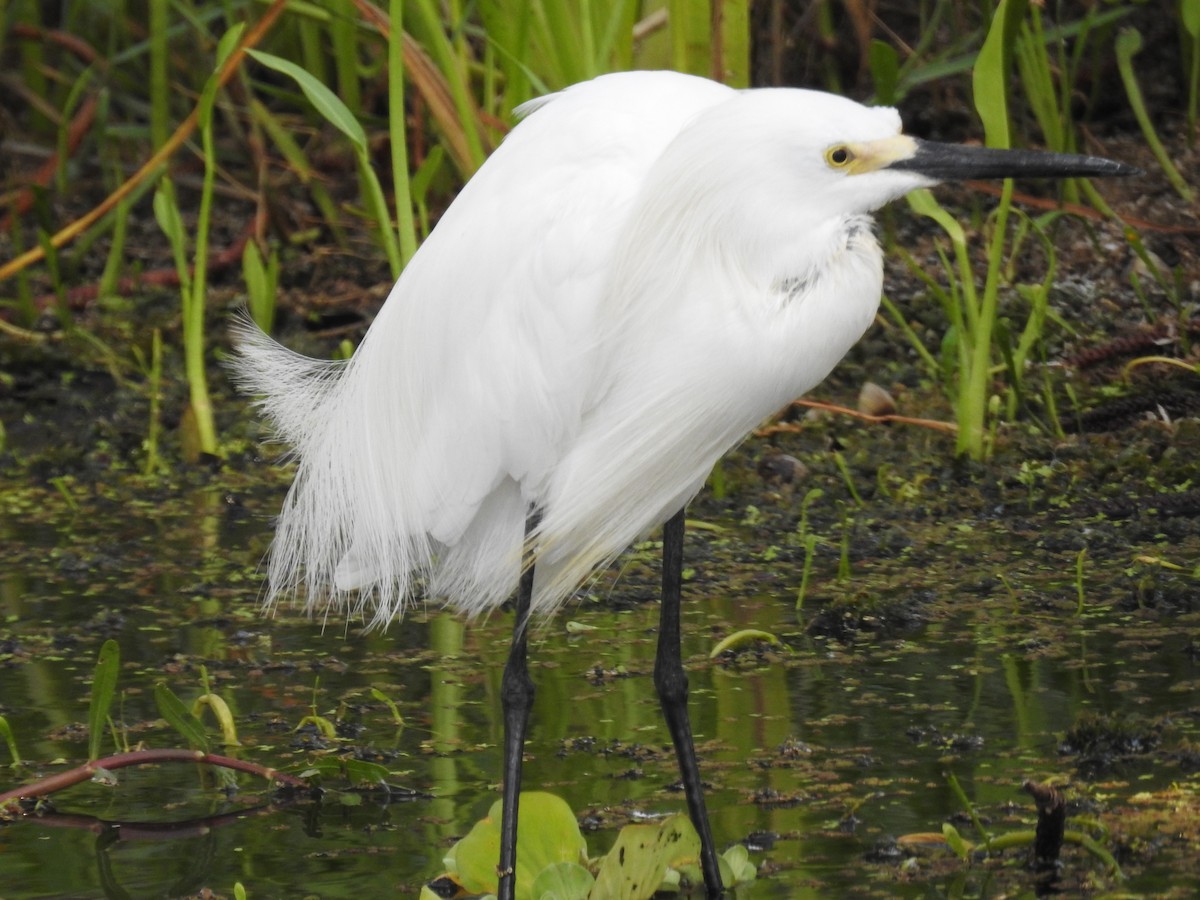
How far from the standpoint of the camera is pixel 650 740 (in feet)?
8.92

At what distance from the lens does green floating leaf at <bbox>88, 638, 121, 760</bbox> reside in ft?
8.06

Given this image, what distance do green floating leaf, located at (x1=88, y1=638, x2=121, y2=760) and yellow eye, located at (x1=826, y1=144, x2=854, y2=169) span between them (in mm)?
1179

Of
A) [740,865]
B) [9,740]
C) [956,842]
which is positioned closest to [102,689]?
[9,740]


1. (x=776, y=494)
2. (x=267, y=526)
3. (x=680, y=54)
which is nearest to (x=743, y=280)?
(x=680, y=54)

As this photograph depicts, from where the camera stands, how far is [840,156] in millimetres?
2086

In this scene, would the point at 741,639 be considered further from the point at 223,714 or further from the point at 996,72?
the point at 996,72

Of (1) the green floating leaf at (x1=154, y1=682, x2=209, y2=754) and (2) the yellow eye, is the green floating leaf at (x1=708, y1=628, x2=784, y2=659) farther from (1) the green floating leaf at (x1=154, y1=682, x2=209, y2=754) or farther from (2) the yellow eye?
(2) the yellow eye

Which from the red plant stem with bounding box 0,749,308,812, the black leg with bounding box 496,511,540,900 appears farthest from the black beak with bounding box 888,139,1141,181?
the red plant stem with bounding box 0,749,308,812

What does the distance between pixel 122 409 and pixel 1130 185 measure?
2948 mm

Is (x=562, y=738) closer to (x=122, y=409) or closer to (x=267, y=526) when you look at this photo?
(x=267, y=526)

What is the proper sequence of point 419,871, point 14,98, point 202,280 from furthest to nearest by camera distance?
point 14,98 → point 202,280 → point 419,871

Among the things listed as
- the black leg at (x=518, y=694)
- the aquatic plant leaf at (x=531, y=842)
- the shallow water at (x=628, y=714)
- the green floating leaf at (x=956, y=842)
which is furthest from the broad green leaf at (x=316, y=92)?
the green floating leaf at (x=956, y=842)

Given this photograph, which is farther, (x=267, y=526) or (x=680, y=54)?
(x=267, y=526)

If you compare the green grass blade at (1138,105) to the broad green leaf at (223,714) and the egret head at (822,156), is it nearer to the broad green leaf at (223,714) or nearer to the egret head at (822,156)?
the egret head at (822,156)
